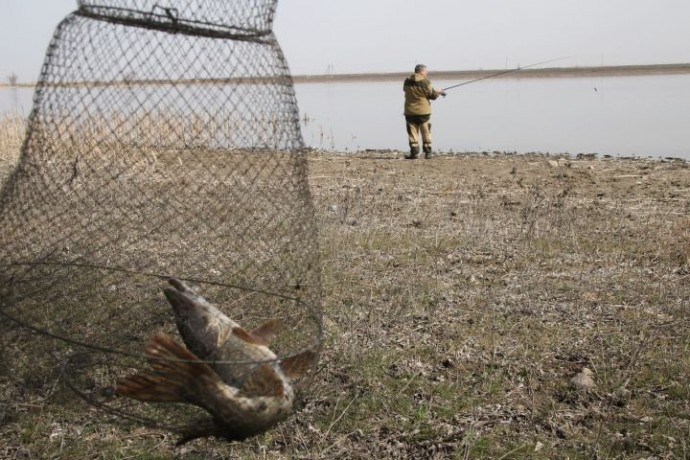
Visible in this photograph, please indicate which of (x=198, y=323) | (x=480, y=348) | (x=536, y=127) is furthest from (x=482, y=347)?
(x=536, y=127)

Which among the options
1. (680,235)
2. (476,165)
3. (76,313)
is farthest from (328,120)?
(76,313)

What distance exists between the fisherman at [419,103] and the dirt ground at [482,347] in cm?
531

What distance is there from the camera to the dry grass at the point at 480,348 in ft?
10.4

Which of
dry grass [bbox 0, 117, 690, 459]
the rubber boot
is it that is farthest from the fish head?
the rubber boot

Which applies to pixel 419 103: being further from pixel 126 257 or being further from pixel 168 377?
pixel 168 377

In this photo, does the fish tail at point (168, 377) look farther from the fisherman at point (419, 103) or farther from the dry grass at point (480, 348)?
the fisherman at point (419, 103)

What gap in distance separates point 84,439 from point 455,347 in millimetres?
1907

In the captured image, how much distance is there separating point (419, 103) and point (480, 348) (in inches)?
369

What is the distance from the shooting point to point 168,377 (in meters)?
2.65

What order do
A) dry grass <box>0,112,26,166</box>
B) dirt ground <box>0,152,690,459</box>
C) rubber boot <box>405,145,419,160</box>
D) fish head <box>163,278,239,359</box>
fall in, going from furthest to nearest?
rubber boot <box>405,145,419,160</box>, dry grass <box>0,112,26,166</box>, dirt ground <box>0,152,690,459</box>, fish head <box>163,278,239,359</box>

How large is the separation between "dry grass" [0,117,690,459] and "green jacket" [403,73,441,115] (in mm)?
5596

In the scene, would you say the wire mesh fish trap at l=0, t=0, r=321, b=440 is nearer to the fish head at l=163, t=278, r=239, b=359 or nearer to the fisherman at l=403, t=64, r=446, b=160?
the fish head at l=163, t=278, r=239, b=359

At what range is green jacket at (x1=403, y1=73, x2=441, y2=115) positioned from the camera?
1283cm

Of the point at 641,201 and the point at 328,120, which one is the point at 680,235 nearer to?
the point at 641,201
